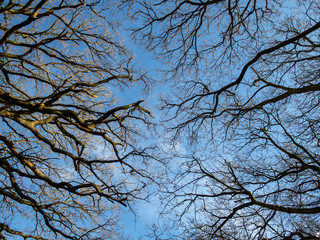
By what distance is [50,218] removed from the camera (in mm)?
5758


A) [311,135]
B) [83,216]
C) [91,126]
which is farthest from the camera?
[83,216]

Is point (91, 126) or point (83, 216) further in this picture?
point (83, 216)

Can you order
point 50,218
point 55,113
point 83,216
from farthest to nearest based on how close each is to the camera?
1. point 83,216
2. point 50,218
3. point 55,113

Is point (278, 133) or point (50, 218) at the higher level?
point (278, 133)

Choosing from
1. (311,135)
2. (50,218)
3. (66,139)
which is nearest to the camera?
(311,135)

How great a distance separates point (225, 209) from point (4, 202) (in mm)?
6255

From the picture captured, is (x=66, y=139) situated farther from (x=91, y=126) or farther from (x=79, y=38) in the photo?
(x=79, y=38)

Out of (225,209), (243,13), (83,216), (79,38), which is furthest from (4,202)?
(243,13)

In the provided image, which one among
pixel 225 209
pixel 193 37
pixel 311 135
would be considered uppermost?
pixel 193 37

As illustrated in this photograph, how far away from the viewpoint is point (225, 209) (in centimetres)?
568

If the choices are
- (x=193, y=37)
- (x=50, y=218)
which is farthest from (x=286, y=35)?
(x=50, y=218)

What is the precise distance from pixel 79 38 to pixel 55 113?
9.84ft

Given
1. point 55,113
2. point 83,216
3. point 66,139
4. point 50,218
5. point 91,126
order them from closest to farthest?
point 55,113 < point 91,126 < point 50,218 < point 83,216 < point 66,139

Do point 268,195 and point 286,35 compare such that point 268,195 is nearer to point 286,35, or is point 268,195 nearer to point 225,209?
point 225,209
